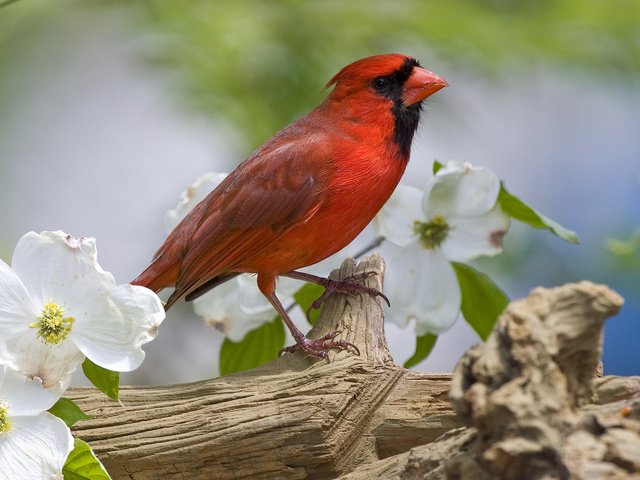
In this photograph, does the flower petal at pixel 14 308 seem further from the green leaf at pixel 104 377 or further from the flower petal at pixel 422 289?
the flower petal at pixel 422 289

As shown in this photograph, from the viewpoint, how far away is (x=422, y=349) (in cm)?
166

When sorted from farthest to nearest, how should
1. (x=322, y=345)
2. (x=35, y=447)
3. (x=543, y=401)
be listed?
(x=322, y=345) → (x=35, y=447) → (x=543, y=401)

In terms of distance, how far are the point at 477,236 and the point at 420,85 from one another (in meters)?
0.32

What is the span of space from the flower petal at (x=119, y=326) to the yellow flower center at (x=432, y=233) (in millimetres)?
554

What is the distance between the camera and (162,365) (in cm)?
235

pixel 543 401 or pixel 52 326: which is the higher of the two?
pixel 52 326

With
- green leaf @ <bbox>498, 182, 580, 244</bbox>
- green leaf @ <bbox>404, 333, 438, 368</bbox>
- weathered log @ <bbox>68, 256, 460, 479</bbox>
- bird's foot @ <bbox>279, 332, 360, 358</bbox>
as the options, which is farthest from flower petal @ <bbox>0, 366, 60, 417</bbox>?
green leaf @ <bbox>498, 182, 580, 244</bbox>

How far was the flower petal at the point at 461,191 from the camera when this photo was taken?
1.58 meters

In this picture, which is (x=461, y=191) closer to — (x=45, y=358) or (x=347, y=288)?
(x=347, y=288)

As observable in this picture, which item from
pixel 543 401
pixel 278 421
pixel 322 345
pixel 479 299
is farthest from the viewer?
pixel 479 299

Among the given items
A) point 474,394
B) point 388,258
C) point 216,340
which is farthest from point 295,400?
point 216,340

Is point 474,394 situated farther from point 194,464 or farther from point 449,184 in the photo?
point 449,184

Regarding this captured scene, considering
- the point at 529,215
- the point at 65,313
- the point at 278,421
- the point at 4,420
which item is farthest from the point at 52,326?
the point at 529,215

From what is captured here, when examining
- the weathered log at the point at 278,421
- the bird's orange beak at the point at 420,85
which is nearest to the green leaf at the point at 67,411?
the weathered log at the point at 278,421
